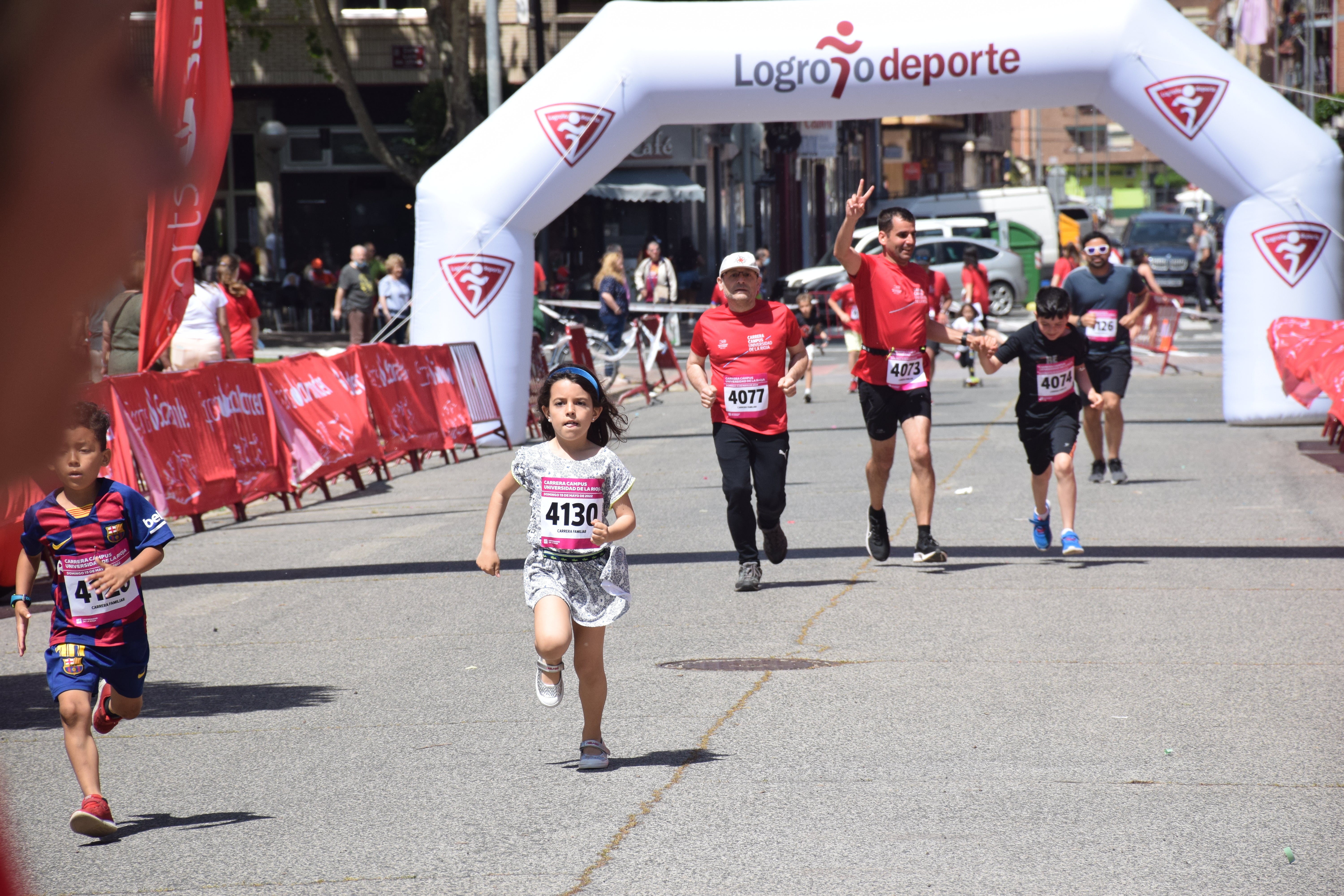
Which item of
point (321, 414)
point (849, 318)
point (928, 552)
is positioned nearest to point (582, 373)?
point (928, 552)

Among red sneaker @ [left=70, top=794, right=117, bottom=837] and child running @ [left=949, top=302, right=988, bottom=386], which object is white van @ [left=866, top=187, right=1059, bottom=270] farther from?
red sneaker @ [left=70, top=794, right=117, bottom=837]

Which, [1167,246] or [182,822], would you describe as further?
[1167,246]

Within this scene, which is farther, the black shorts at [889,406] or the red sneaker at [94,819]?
the black shorts at [889,406]

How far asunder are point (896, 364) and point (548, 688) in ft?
14.5

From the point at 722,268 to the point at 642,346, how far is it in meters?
13.7

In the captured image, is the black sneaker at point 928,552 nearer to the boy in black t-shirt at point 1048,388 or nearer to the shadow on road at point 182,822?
the boy in black t-shirt at point 1048,388

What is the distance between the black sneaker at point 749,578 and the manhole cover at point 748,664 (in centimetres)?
158

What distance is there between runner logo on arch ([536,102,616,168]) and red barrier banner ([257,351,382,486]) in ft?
9.04

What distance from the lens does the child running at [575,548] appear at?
5.10 m

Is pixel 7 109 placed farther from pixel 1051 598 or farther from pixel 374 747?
pixel 1051 598

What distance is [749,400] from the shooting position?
28.0ft

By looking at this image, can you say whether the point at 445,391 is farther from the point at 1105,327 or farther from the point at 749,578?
the point at 749,578

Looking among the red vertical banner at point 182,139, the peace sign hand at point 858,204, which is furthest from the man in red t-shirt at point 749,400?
the red vertical banner at point 182,139

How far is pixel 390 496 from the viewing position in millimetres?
13219
